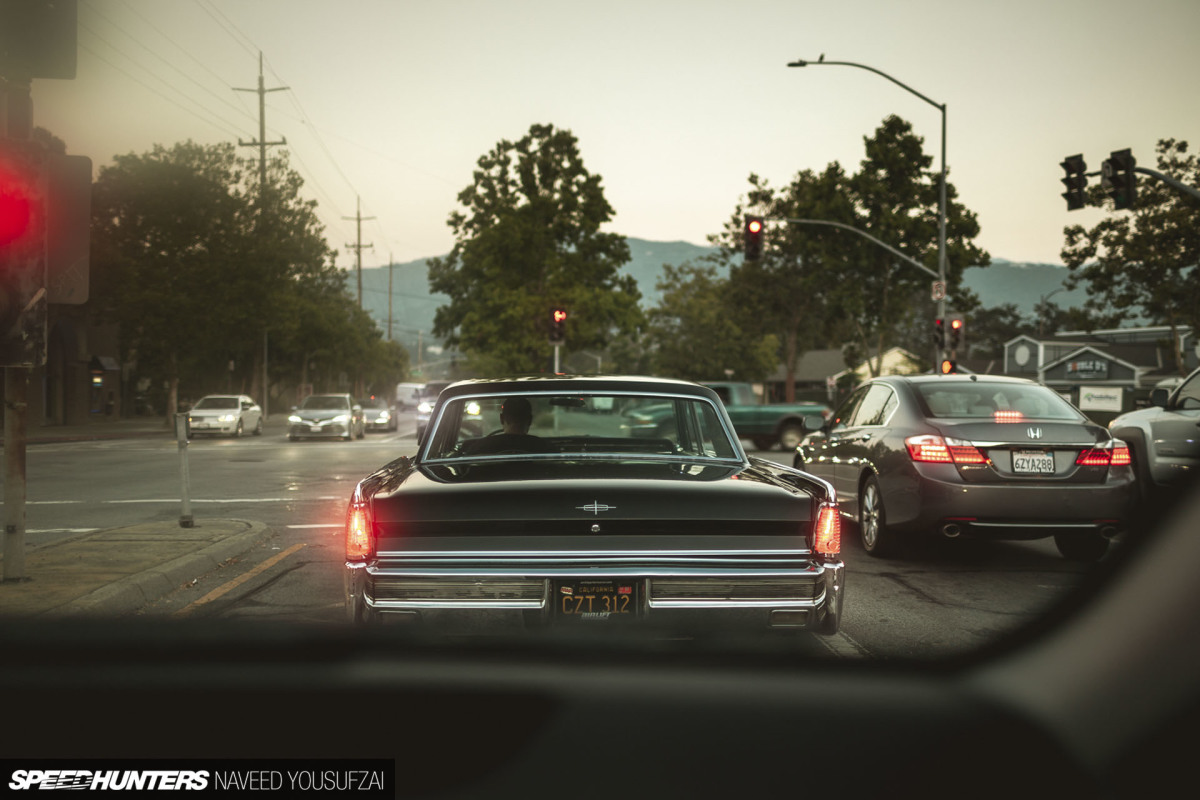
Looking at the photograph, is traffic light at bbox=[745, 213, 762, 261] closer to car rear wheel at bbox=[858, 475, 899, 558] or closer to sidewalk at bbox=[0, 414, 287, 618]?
car rear wheel at bbox=[858, 475, 899, 558]

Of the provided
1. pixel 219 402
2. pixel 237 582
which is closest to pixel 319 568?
pixel 237 582

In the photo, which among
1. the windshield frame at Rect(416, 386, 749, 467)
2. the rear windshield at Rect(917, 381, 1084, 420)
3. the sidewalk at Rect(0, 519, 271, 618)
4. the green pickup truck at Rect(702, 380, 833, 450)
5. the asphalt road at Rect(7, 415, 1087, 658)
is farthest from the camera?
the green pickup truck at Rect(702, 380, 833, 450)

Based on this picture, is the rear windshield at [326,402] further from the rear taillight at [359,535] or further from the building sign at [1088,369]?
the building sign at [1088,369]

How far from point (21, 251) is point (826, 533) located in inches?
215

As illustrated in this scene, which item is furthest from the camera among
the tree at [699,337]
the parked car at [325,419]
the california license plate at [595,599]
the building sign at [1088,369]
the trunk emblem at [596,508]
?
the tree at [699,337]

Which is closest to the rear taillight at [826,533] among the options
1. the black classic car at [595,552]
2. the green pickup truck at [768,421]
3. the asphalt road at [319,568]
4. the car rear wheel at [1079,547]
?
the black classic car at [595,552]

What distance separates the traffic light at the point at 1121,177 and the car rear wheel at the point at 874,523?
522 inches

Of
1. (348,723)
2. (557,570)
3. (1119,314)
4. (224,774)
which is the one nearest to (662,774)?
(348,723)

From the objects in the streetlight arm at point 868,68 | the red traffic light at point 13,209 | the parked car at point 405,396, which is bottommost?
the parked car at point 405,396

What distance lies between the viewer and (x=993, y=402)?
29.0 feet

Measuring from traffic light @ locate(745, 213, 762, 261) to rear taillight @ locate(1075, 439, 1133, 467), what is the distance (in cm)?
2158

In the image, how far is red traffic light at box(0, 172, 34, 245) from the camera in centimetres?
650

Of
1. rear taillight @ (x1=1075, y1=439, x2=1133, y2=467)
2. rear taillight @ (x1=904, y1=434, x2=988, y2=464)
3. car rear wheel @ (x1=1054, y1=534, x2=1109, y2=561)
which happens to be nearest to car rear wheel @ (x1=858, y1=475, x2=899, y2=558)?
rear taillight @ (x1=904, y1=434, x2=988, y2=464)

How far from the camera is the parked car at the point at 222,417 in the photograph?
1387 inches
